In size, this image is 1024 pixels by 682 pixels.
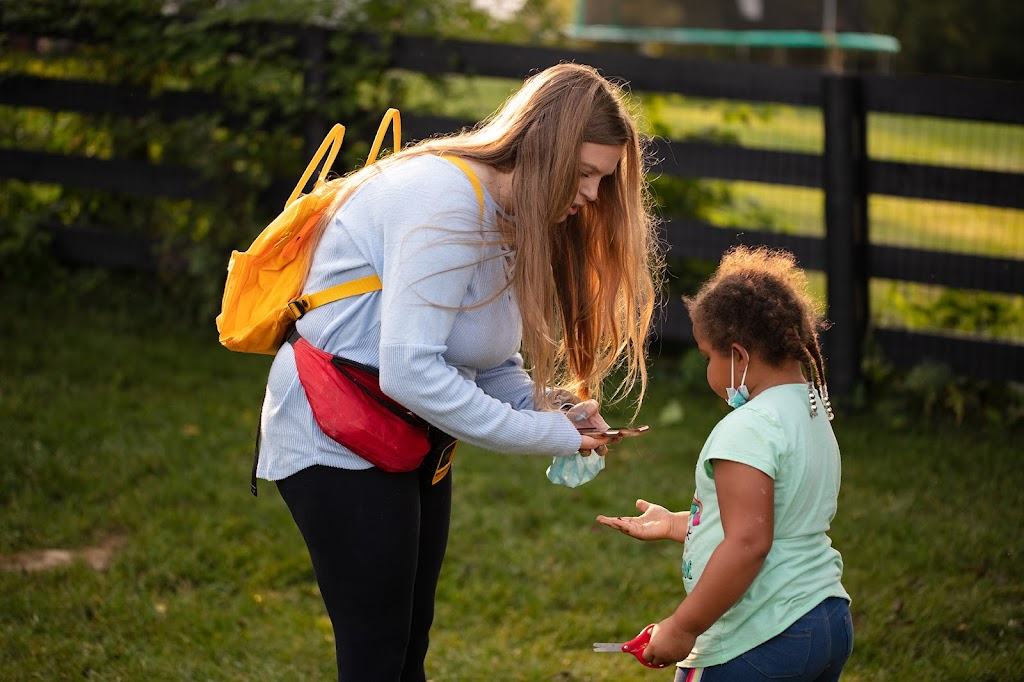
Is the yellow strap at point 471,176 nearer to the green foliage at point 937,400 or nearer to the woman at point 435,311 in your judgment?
the woman at point 435,311

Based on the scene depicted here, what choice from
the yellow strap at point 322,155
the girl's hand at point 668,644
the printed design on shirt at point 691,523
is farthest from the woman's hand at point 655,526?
the yellow strap at point 322,155

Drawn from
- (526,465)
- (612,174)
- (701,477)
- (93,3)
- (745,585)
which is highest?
(93,3)

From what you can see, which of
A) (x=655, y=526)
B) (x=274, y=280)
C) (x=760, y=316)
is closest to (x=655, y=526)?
(x=655, y=526)

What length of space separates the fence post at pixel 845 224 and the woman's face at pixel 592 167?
11.9ft

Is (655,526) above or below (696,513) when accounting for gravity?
below

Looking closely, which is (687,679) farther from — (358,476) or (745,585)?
(358,476)

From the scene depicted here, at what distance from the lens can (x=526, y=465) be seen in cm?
507

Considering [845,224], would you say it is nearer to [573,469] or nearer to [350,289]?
[573,469]

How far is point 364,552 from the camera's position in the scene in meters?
2.23

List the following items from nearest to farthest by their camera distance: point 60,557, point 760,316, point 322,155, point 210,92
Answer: point 760,316 → point 322,155 → point 60,557 → point 210,92

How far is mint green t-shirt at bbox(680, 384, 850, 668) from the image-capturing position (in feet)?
6.52

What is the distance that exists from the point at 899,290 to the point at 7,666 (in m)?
4.50

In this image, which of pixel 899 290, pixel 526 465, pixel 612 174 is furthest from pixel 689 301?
pixel 899 290

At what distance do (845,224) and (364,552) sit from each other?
13.3 feet
